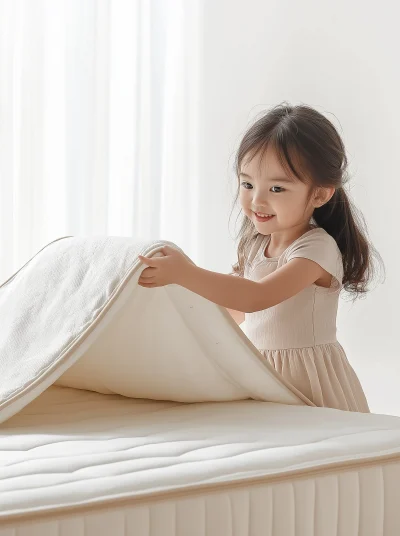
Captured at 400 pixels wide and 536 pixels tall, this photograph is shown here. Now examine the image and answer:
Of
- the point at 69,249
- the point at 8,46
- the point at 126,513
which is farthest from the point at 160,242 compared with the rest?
the point at 8,46

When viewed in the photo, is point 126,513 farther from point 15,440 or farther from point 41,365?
point 41,365

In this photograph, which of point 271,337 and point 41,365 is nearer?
point 41,365

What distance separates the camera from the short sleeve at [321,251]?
1.42 m

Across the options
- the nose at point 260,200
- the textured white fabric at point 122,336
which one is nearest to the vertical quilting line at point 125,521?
the textured white fabric at point 122,336

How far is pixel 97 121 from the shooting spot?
2760 mm

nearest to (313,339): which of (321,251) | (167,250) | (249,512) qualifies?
(321,251)

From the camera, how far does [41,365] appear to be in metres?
1.12

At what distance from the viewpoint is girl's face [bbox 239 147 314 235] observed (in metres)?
1.46

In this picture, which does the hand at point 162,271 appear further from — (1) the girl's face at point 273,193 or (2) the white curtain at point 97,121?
(2) the white curtain at point 97,121

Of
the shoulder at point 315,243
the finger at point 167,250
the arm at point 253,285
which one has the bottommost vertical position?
the arm at point 253,285

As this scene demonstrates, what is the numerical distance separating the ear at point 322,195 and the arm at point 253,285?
0.14 metres

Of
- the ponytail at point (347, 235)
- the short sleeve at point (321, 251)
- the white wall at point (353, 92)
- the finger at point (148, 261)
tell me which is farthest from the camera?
the white wall at point (353, 92)

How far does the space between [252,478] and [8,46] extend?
197cm

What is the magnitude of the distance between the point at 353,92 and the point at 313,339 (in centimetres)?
102
